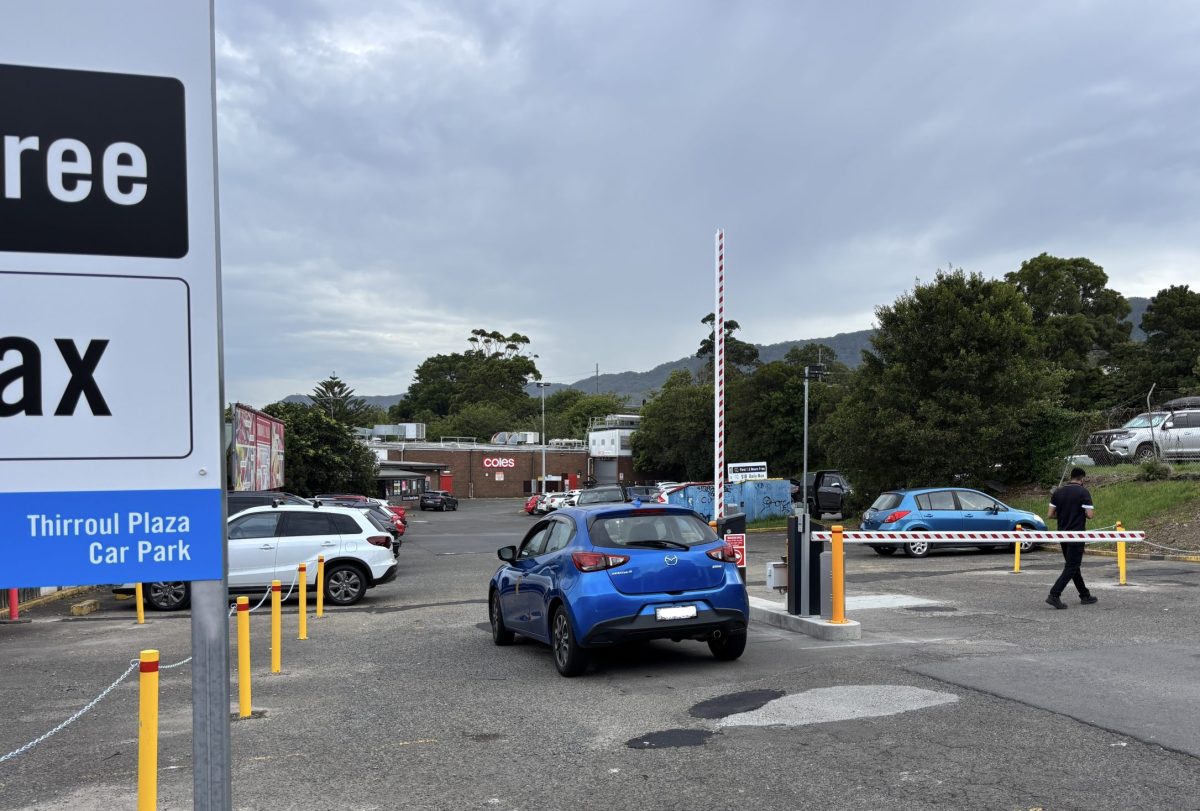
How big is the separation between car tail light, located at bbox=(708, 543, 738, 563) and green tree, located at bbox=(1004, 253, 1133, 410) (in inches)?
2333

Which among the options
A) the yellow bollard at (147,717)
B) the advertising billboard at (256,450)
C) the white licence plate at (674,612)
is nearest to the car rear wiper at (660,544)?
the white licence plate at (674,612)

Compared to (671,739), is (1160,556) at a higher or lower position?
lower

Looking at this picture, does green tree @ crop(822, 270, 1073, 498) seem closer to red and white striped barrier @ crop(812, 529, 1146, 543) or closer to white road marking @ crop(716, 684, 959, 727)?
red and white striped barrier @ crop(812, 529, 1146, 543)

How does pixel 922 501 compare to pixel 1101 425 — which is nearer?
pixel 922 501

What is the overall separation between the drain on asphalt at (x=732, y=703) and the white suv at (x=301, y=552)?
9.67 metres

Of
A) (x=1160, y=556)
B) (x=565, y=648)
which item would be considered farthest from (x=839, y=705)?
(x=1160, y=556)

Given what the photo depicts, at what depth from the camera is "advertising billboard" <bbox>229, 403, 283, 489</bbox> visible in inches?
1188

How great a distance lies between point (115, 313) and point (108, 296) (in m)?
0.05

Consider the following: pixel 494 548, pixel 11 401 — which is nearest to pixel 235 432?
pixel 494 548

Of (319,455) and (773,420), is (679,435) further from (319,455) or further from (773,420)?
(319,455)

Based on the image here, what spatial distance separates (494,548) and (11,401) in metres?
28.4

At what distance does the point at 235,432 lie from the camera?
29859 mm

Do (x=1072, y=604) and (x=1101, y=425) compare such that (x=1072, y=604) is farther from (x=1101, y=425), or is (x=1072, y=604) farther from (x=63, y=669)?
(x=1101, y=425)

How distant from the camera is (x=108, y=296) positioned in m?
2.57
